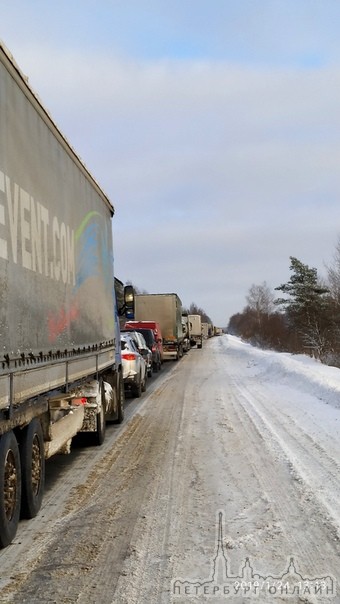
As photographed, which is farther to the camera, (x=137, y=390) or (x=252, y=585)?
(x=137, y=390)

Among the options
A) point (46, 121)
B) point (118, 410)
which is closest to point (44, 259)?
point (46, 121)

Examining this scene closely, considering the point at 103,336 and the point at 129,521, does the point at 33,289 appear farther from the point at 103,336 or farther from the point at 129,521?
the point at 103,336

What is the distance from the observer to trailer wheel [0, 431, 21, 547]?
4477 millimetres

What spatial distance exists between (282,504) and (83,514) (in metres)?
1.96

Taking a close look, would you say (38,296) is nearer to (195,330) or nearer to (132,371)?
(132,371)

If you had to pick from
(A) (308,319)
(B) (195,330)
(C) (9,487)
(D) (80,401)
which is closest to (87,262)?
(D) (80,401)

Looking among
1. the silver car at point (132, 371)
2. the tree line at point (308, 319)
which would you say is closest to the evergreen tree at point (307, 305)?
the tree line at point (308, 319)

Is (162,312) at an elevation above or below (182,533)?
above

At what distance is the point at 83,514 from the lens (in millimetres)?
5457

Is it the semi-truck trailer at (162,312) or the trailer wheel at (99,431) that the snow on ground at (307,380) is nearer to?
the trailer wheel at (99,431)

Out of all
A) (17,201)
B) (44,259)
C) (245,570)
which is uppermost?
(17,201)

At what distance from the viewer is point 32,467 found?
537 cm

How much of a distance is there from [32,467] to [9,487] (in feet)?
2.06

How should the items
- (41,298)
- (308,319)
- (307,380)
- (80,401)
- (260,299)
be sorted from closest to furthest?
(41,298)
(80,401)
(307,380)
(308,319)
(260,299)
